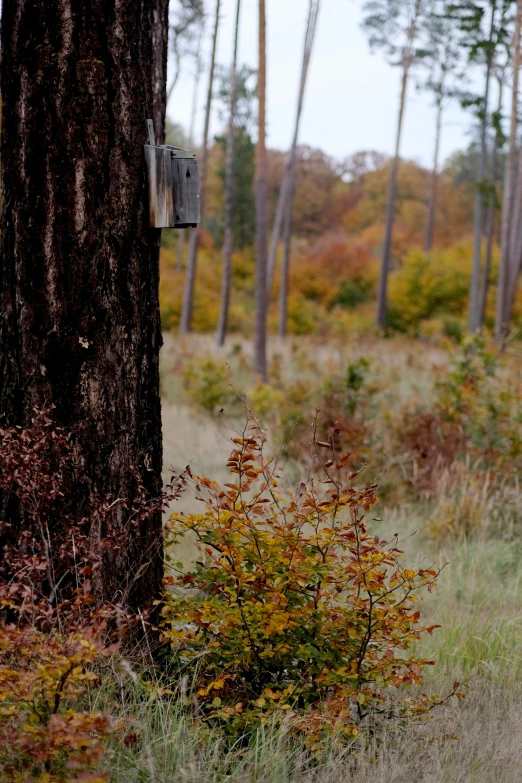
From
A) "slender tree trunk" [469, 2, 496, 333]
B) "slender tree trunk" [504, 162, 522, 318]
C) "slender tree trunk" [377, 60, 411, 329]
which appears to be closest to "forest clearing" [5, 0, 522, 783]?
"slender tree trunk" [469, 2, 496, 333]

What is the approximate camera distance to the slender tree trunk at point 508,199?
15102 millimetres

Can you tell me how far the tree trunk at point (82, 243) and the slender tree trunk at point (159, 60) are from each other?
151 millimetres

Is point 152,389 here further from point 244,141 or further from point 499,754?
point 244,141

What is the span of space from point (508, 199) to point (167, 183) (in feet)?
53.5

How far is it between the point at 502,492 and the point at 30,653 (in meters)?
4.36

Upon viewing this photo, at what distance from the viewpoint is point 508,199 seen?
17.3 meters

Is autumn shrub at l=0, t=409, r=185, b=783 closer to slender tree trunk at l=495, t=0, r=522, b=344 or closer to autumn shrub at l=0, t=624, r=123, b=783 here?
autumn shrub at l=0, t=624, r=123, b=783

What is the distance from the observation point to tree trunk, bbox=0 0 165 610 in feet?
8.30

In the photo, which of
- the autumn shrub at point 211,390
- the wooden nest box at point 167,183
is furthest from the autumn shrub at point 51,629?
the autumn shrub at point 211,390

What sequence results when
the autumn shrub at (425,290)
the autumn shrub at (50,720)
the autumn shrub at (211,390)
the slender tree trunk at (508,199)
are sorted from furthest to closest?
1. the autumn shrub at (425,290)
2. the slender tree trunk at (508,199)
3. the autumn shrub at (211,390)
4. the autumn shrub at (50,720)

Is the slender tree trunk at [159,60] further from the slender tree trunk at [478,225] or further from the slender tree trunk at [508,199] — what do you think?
the slender tree trunk at [478,225]

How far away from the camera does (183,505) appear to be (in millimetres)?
5461

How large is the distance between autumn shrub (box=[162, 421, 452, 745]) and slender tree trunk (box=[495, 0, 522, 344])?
41.2 feet

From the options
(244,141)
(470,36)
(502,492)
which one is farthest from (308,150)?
(502,492)
